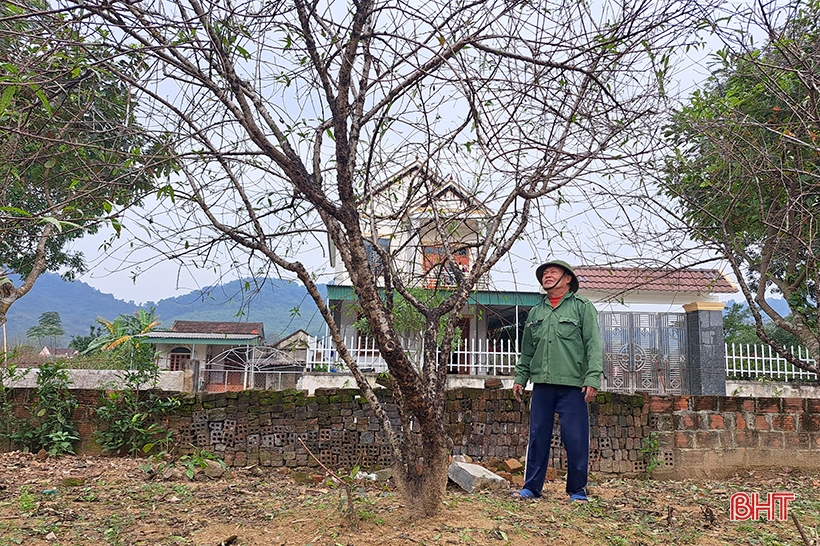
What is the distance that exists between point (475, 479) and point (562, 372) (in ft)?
4.52

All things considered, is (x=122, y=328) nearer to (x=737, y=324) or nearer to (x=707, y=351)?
(x=707, y=351)

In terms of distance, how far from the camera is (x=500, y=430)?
264 inches

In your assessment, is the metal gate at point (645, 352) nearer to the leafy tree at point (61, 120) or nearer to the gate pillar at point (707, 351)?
the gate pillar at point (707, 351)

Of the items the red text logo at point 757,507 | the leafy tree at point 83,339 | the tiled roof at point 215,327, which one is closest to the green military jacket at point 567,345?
the red text logo at point 757,507

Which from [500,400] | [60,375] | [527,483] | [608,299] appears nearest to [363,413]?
[500,400]

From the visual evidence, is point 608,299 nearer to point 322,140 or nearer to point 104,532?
point 322,140

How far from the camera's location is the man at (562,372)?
177 inches

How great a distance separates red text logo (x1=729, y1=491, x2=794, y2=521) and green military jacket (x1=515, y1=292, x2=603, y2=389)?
1.36m

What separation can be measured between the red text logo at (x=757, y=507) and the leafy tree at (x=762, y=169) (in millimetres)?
1310

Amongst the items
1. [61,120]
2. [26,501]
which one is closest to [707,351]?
[26,501]

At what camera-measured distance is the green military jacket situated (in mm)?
4508

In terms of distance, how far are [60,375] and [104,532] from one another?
12.3 ft

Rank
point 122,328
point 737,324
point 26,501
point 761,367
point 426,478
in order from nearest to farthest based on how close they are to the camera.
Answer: point 426,478, point 26,501, point 761,367, point 122,328, point 737,324

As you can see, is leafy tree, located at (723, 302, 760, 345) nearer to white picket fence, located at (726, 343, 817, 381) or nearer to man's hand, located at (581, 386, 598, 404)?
white picket fence, located at (726, 343, 817, 381)
